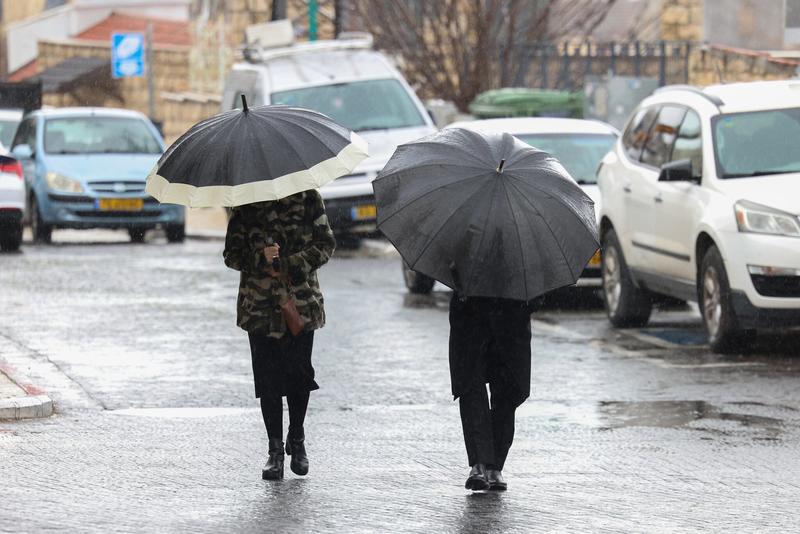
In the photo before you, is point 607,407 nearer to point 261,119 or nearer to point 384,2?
point 261,119

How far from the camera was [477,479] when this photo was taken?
317 inches

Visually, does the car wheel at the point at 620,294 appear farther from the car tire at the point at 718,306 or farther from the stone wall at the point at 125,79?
the stone wall at the point at 125,79

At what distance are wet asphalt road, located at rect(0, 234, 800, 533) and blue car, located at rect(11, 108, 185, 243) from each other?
6970 mm

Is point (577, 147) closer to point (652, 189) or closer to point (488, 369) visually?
point (652, 189)

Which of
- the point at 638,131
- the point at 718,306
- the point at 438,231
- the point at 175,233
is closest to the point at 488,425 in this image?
the point at 438,231

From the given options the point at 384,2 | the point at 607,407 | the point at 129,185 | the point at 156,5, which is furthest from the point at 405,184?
the point at 156,5

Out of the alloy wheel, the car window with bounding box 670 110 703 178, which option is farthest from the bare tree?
the car window with bounding box 670 110 703 178

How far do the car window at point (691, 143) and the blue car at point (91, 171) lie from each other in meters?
10.7

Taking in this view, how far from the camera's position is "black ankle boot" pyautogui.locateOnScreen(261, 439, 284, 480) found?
27.7ft

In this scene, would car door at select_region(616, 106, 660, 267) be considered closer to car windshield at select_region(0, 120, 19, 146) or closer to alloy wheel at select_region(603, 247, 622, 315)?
alloy wheel at select_region(603, 247, 622, 315)

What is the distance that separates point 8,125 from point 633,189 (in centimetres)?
1644

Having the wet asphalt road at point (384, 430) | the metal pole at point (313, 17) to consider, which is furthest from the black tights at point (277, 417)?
the metal pole at point (313, 17)

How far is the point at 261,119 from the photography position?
8.47 metres

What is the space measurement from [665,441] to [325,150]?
7.86ft
